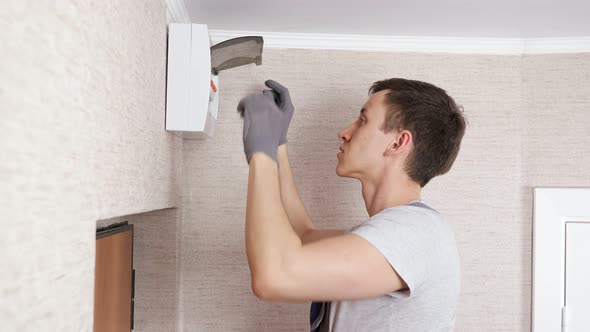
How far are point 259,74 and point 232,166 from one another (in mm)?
363

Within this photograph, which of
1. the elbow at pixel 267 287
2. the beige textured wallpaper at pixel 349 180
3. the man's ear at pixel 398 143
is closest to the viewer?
the elbow at pixel 267 287

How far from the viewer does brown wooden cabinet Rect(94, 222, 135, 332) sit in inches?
42.6

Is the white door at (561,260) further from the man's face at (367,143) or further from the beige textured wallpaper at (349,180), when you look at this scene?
the man's face at (367,143)

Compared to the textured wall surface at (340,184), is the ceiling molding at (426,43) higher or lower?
higher

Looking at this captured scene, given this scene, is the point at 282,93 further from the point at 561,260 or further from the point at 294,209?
the point at 561,260

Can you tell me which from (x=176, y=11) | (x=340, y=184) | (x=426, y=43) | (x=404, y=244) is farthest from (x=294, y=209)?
(x=426, y=43)

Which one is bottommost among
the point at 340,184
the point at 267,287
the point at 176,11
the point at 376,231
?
the point at 267,287

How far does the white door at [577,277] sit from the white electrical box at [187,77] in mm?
1472

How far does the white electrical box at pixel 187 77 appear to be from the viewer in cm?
133

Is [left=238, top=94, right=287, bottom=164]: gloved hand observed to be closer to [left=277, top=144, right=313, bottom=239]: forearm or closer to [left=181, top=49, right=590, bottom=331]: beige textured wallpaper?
[left=277, top=144, right=313, bottom=239]: forearm

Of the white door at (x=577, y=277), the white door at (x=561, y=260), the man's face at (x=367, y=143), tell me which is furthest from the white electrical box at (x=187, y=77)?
the white door at (x=577, y=277)

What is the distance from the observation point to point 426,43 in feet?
6.07

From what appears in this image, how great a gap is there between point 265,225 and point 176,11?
826 millimetres

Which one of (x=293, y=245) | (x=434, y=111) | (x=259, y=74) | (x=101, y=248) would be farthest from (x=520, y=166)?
(x=101, y=248)
